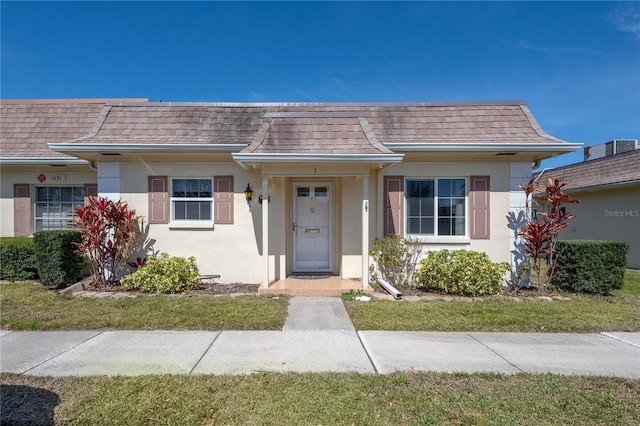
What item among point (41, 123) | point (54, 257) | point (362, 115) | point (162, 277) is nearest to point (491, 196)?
point (362, 115)

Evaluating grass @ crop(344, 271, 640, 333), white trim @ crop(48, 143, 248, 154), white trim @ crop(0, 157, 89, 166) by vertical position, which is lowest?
grass @ crop(344, 271, 640, 333)

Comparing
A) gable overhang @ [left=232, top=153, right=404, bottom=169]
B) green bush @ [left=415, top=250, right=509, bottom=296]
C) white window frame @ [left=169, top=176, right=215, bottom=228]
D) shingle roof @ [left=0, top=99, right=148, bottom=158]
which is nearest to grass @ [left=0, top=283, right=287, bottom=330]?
white window frame @ [left=169, top=176, right=215, bottom=228]

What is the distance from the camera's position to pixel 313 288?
22.9 ft

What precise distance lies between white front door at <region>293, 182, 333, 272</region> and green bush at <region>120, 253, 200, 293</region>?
8.29 ft

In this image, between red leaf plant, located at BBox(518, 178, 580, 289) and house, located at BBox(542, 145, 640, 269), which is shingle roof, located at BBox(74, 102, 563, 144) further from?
house, located at BBox(542, 145, 640, 269)

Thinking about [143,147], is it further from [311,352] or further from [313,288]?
[311,352]

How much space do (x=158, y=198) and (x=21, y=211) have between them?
4.42 metres

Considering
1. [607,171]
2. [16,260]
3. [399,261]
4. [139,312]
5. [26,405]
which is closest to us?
[26,405]

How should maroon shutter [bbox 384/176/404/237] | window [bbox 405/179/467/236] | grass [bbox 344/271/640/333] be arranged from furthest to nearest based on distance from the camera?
window [bbox 405/179/467/236]
maroon shutter [bbox 384/176/404/237]
grass [bbox 344/271/640/333]

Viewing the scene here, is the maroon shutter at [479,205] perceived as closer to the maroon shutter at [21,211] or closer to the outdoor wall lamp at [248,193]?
the outdoor wall lamp at [248,193]

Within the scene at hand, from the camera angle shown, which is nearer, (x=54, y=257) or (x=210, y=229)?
(x=54, y=257)

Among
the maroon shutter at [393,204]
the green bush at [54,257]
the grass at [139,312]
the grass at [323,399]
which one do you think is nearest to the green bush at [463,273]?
the maroon shutter at [393,204]

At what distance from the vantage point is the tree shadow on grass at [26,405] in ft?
8.91

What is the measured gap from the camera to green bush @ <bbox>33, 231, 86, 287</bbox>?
23.4 ft
